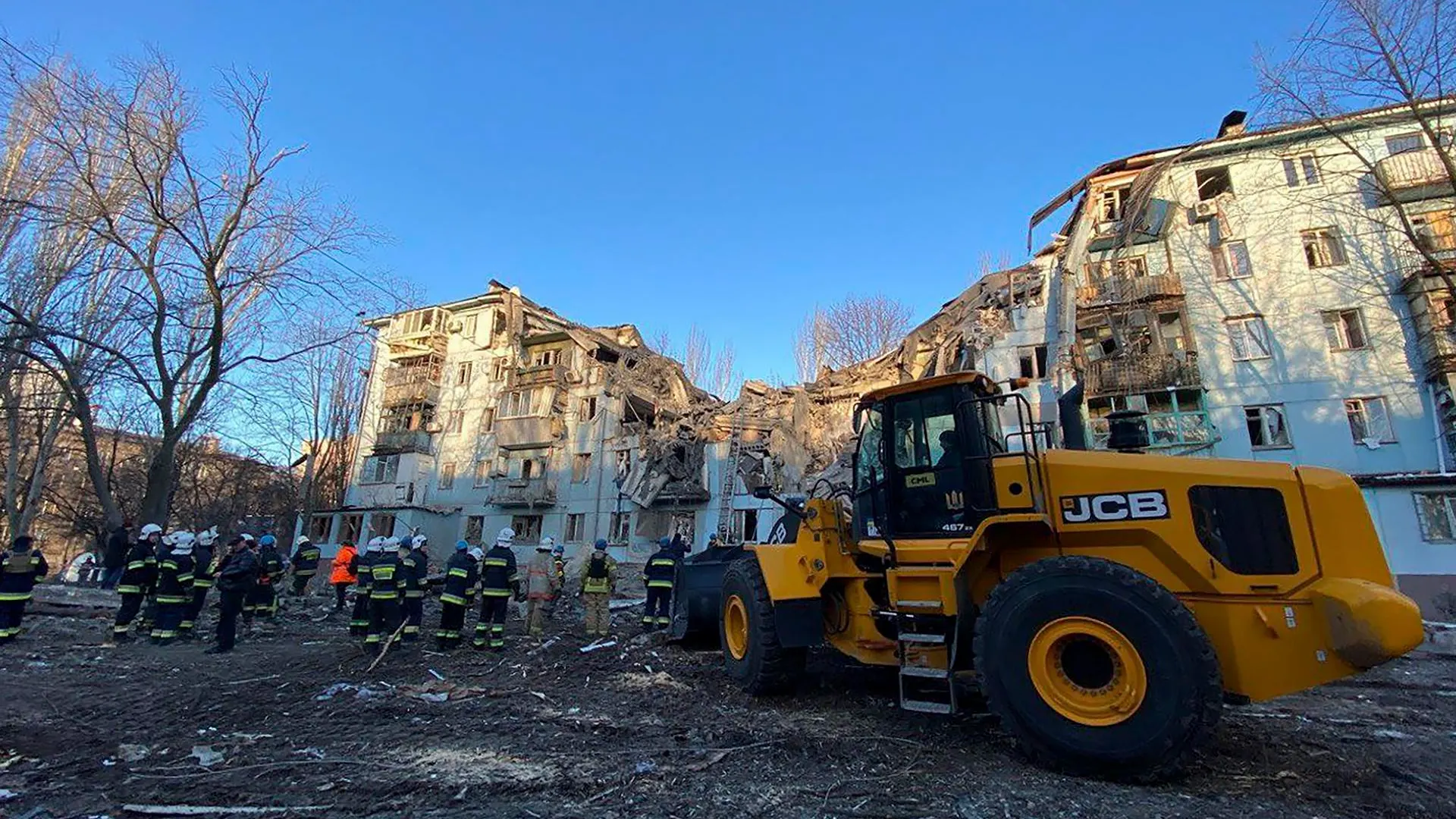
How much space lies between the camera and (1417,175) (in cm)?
2225

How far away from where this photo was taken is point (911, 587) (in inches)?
219

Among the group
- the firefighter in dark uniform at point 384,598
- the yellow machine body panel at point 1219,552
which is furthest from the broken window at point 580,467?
the yellow machine body panel at point 1219,552

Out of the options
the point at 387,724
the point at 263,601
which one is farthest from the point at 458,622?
the point at 263,601

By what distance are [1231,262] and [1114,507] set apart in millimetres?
25014

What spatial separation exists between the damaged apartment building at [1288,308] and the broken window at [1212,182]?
73 mm

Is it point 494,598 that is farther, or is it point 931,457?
point 494,598

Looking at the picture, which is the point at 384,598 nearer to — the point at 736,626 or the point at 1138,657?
the point at 736,626

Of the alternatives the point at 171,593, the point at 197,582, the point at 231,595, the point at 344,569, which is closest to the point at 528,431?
the point at 344,569

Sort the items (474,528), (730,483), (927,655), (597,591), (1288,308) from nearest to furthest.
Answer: (927,655) → (597,591) → (1288,308) → (730,483) → (474,528)

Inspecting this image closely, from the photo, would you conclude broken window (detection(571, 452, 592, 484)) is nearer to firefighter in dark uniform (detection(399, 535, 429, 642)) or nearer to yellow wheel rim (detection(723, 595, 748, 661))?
firefighter in dark uniform (detection(399, 535, 429, 642))

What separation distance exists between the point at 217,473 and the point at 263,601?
29.1 meters

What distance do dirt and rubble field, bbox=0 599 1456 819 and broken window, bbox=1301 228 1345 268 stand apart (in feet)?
66.5

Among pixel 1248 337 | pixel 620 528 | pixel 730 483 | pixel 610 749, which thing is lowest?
pixel 610 749

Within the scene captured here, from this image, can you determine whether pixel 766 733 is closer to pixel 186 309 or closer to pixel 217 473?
pixel 186 309
